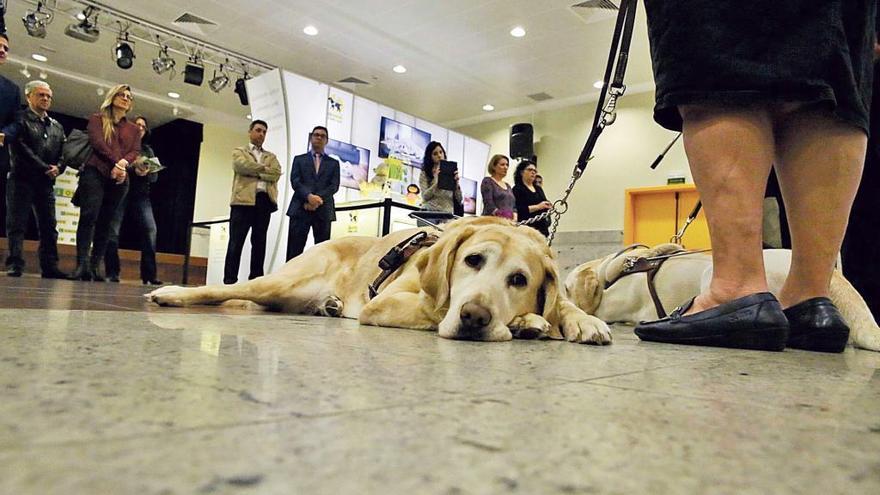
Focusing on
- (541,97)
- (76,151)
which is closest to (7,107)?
(76,151)

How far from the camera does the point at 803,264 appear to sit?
1865 mm

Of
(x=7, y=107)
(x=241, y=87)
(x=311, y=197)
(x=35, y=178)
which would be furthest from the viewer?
(x=241, y=87)

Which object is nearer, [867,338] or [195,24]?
[867,338]

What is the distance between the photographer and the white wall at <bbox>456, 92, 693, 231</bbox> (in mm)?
11406

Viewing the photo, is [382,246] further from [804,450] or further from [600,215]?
[600,215]

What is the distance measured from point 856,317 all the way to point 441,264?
1581 mm

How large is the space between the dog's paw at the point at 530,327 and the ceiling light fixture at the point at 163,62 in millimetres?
9997

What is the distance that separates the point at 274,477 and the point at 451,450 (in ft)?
0.50

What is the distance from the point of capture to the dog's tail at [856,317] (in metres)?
2.12

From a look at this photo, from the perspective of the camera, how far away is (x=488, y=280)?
1.95 meters

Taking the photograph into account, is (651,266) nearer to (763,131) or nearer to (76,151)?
(763,131)

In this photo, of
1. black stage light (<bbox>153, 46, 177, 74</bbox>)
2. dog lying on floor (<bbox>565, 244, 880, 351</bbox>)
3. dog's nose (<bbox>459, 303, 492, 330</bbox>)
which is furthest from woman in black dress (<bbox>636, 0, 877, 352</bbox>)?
black stage light (<bbox>153, 46, 177, 74</bbox>)

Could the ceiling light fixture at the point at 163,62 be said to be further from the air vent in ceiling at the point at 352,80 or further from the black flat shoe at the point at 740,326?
the black flat shoe at the point at 740,326

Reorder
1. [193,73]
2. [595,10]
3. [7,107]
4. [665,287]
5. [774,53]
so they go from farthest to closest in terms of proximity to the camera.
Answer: [193,73] → [595,10] → [7,107] → [665,287] → [774,53]
